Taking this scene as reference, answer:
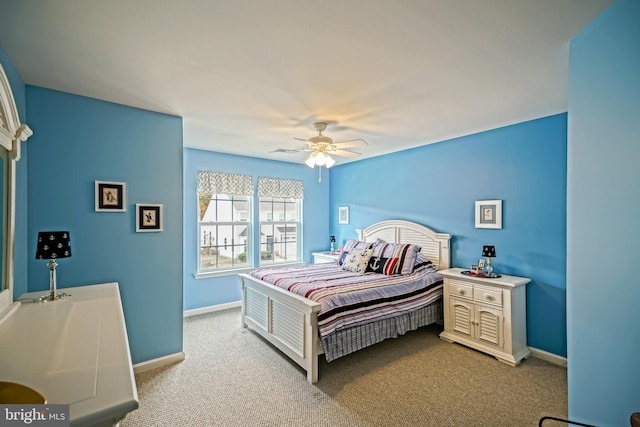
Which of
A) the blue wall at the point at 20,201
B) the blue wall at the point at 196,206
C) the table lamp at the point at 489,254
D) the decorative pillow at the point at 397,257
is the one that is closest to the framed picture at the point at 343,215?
the blue wall at the point at 196,206

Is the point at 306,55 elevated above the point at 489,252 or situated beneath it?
elevated above

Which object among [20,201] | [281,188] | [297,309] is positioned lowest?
[297,309]

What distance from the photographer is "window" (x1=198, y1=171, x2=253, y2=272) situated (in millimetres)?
4520

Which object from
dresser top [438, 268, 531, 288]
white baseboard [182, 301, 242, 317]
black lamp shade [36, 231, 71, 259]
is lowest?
white baseboard [182, 301, 242, 317]

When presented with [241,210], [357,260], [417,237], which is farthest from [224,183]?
[417,237]

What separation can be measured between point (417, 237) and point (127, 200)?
12.0ft

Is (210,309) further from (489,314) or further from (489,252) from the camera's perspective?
(489,252)

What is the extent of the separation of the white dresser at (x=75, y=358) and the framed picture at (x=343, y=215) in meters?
4.20

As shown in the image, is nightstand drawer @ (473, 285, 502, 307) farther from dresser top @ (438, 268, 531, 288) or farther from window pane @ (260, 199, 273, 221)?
window pane @ (260, 199, 273, 221)

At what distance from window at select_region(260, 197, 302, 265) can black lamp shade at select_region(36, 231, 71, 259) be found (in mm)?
3136

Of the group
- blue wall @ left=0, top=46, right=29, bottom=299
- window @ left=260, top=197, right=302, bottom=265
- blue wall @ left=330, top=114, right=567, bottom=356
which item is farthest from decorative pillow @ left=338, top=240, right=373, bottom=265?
blue wall @ left=0, top=46, right=29, bottom=299

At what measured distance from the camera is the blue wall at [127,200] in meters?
2.36

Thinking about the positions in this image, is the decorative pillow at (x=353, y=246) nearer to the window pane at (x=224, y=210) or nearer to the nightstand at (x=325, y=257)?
the nightstand at (x=325, y=257)

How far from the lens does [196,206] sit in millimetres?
4441
